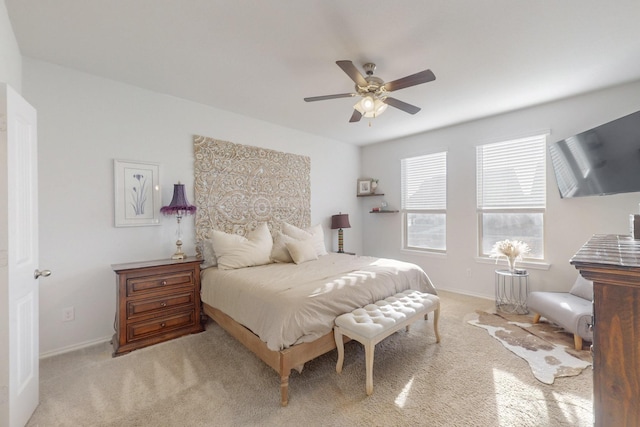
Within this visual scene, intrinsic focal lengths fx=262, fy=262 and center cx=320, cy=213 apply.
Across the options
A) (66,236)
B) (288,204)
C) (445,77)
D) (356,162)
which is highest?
(445,77)

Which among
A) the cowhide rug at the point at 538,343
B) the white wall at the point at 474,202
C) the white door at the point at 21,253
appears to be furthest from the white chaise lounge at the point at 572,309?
the white door at the point at 21,253

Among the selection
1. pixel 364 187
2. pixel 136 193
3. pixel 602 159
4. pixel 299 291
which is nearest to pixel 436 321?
pixel 299 291

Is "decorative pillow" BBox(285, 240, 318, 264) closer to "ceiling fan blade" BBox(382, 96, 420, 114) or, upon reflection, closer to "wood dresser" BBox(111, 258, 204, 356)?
"wood dresser" BBox(111, 258, 204, 356)

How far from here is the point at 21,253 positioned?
162 centimetres

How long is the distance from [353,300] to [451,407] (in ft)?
3.11

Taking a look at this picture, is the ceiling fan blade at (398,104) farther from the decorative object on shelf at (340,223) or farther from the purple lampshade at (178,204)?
the decorative object on shelf at (340,223)

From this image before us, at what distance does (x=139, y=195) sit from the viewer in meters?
2.86

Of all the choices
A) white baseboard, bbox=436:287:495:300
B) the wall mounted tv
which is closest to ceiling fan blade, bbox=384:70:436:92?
the wall mounted tv

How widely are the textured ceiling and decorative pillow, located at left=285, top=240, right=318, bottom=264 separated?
1.81 meters

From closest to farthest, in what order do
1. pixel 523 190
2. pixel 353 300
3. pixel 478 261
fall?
1. pixel 353 300
2. pixel 523 190
3. pixel 478 261

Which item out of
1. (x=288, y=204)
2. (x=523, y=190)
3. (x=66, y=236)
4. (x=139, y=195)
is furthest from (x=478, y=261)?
(x=66, y=236)

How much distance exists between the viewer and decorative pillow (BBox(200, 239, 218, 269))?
307cm

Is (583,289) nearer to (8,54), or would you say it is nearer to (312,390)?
(312,390)

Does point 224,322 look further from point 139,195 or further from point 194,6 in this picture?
point 194,6
